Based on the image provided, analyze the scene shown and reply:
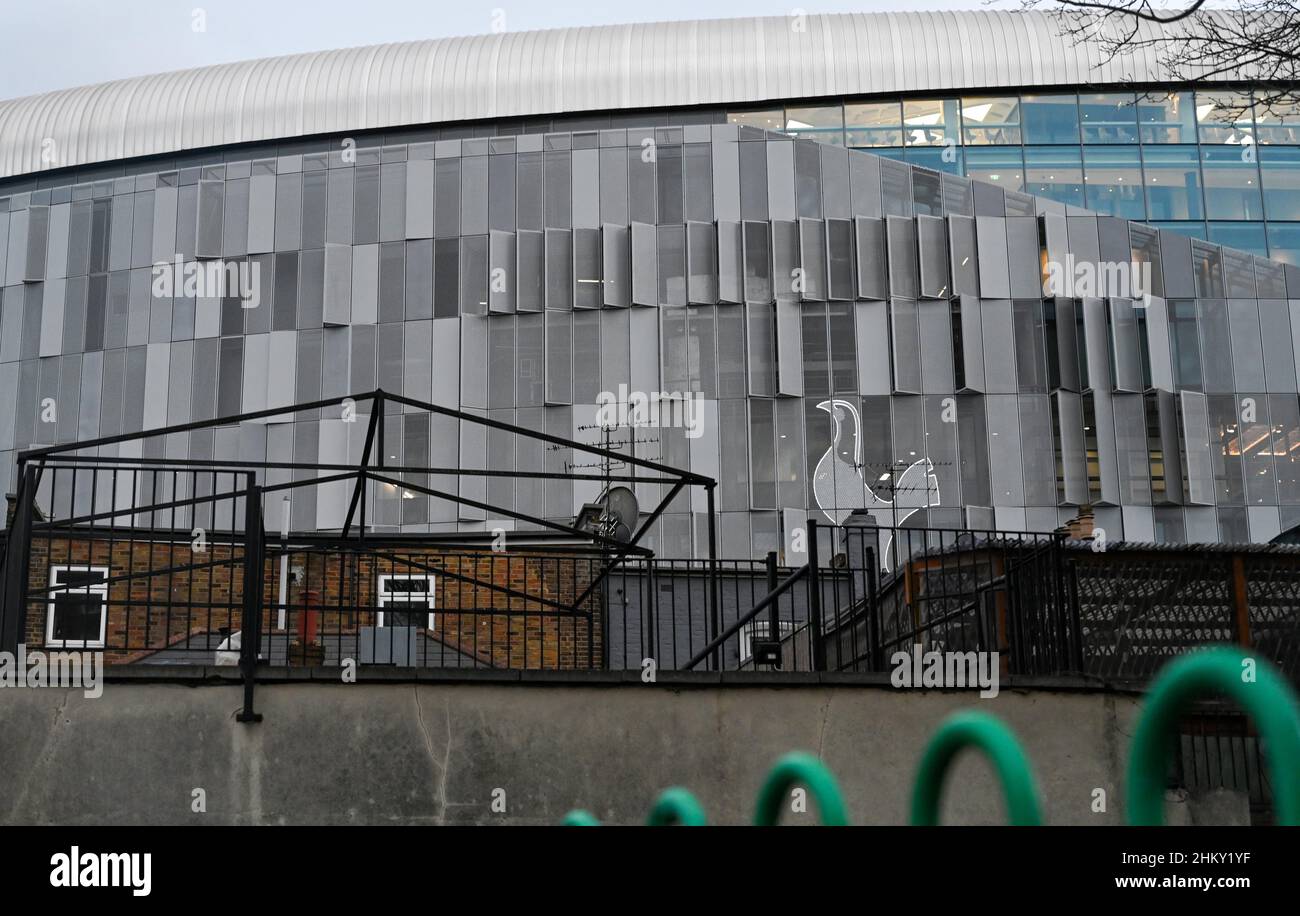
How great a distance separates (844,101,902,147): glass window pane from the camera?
4862 centimetres

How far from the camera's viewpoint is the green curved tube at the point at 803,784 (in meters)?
2.75

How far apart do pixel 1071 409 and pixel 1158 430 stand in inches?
108

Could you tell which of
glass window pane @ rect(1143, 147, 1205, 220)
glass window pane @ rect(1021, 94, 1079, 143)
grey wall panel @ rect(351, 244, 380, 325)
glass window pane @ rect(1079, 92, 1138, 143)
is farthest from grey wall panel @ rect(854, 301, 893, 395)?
grey wall panel @ rect(351, 244, 380, 325)

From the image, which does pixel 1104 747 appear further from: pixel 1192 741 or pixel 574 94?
pixel 574 94

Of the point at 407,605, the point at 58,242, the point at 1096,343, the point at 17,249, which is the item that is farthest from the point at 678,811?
the point at 17,249

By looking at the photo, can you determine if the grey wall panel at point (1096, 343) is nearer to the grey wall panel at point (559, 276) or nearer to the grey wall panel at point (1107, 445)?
the grey wall panel at point (1107, 445)

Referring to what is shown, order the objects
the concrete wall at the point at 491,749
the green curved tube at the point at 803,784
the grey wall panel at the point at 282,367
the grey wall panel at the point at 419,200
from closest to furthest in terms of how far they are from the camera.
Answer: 1. the green curved tube at the point at 803,784
2. the concrete wall at the point at 491,749
3. the grey wall panel at the point at 282,367
4. the grey wall panel at the point at 419,200

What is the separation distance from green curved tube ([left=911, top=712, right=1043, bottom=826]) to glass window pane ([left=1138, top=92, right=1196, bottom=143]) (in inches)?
1960

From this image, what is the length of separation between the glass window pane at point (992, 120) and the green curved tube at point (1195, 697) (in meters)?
49.0

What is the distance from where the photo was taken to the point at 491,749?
9344 mm

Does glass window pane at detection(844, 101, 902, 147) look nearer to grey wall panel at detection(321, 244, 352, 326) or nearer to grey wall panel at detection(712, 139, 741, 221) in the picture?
grey wall panel at detection(712, 139, 741, 221)

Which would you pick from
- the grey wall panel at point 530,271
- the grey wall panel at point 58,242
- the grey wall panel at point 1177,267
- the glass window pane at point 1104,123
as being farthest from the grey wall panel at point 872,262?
the grey wall panel at point 58,242

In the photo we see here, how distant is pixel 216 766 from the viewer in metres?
9.05
